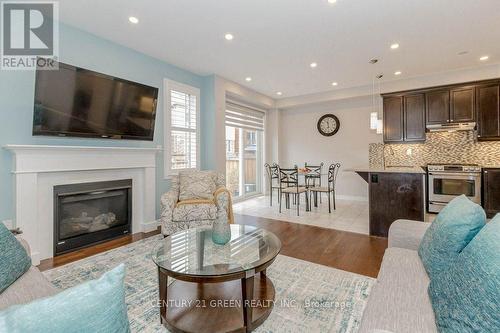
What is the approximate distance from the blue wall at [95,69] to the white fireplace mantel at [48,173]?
0.15m

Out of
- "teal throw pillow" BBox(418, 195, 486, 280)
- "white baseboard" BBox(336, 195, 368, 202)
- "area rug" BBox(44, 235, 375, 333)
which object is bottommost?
"area rug" BBox(44, 235, 375, 333)

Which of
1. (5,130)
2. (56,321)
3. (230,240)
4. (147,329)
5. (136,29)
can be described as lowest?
(147,329)

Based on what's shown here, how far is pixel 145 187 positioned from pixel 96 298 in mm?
3470

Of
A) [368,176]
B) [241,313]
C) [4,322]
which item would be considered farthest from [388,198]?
[4,322]

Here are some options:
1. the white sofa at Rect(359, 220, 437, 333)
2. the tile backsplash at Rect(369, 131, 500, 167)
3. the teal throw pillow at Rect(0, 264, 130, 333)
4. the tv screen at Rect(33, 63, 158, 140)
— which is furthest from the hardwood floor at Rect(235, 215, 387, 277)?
the tile backsplash at Rect(369, 131, 500, 167)

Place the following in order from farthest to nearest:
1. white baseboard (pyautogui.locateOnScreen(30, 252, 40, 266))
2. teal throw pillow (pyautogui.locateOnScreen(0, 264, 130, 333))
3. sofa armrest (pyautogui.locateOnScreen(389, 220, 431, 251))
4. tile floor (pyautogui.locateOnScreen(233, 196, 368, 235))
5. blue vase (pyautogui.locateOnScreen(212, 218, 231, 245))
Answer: tile floor (pyautogui.locateOnScreen(233, 196, 368, 235)) < white baseboard (pyautogui.locateOnScreen(30, 252, 40, 266)) < blue vase (pyautogui.locateOnScreen(212, 218, 231, 245)) < sofa armrest (pyautogui.locateOnScreen(389, 220, 431, 251)) < teal throw pillow (pyautogui.locateOnScreen(0, 264, 130, 333))

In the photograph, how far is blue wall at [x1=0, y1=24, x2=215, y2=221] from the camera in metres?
→ 2.55

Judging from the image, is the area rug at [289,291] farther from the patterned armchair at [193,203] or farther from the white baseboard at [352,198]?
the white baseboard at [352,198]

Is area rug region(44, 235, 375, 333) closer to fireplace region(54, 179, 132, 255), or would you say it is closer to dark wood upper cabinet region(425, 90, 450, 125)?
fireplace region(54, 179, 132, 255)

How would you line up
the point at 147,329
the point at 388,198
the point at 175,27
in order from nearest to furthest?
the point at 147,329 < the point at 175,27 < the point at 388,198

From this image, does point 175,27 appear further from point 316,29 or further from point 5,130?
point 5,130

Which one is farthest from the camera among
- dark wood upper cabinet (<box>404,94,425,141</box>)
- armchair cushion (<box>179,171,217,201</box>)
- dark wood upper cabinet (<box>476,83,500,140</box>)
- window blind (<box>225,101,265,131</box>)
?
window blind (<box>225,101,265,131</box>)

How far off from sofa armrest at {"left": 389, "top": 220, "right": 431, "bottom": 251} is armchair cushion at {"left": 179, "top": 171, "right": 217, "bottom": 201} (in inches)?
99.1

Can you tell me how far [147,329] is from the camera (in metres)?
1.65
